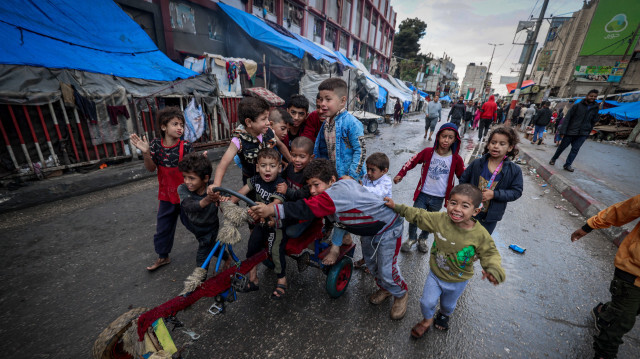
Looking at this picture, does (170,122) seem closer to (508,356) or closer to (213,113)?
(508,356)

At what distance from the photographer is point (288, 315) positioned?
2.33m

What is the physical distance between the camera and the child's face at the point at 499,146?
254cm

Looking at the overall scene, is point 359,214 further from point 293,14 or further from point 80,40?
point 293,14

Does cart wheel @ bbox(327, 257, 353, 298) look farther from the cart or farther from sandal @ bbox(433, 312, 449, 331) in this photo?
sandal @ bbox(433, 312, 449, 331)

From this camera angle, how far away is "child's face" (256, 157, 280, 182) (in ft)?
7.49

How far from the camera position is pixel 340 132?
2855 millimetres

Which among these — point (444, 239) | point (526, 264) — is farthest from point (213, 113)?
point (526, 264)

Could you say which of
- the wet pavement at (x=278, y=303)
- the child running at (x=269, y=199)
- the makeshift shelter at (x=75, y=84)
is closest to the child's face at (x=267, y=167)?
the child running at (x=269, y=199)

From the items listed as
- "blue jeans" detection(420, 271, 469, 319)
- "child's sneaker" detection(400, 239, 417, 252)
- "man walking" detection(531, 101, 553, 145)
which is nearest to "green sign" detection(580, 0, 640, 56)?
"man walking" detection(531, 101, 553, 145)

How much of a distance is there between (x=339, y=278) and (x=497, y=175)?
2030mm

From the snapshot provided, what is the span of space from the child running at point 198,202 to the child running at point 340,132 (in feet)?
4.57

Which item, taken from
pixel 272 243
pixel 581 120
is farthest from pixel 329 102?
pixel 581 120

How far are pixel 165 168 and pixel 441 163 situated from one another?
10.8ft

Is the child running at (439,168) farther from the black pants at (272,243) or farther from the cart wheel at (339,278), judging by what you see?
the black pants at (272,243)
